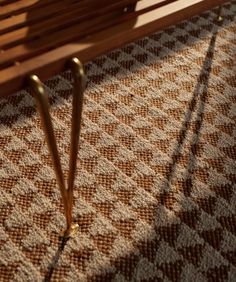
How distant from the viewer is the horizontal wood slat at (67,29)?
0.65m

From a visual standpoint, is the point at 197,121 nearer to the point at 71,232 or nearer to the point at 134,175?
the point at 134,175

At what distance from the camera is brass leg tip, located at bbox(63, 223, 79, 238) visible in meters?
0.88

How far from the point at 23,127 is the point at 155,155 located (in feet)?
1.12

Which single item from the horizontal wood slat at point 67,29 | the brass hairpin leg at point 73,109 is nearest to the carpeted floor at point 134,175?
the brass hairpin leg at point 73,109

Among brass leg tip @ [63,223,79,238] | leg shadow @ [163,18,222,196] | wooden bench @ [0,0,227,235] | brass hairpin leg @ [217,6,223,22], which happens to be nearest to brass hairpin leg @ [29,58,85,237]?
wooden bench @ [0,0,227,235]

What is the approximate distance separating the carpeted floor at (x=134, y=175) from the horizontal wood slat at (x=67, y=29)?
0.36 m

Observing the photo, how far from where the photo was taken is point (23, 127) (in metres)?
1.09

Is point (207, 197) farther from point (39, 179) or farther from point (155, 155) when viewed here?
point (39, 179)

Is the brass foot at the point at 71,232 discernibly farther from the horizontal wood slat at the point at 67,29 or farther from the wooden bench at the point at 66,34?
the horizontal wood slat at the point at 67,29

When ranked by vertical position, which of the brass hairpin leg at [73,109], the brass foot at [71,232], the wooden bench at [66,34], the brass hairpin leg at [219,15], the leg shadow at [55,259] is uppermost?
the wooden bench at [66,34]

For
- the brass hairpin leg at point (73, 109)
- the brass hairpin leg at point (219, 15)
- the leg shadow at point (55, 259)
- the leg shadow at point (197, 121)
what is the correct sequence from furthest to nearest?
the brass hairpin leg at point (219, 15) < the leg shadow at point (197, 121) < the leg shadow at point (55, 259) < the brass hairpin leg at point (73, 109)

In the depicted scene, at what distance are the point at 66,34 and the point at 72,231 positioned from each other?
0.40m

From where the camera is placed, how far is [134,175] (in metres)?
1.00

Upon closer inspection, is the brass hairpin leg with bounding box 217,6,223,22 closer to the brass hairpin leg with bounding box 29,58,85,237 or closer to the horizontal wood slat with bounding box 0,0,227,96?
the horizontal wood slat with bounding box 0,0,227,96
